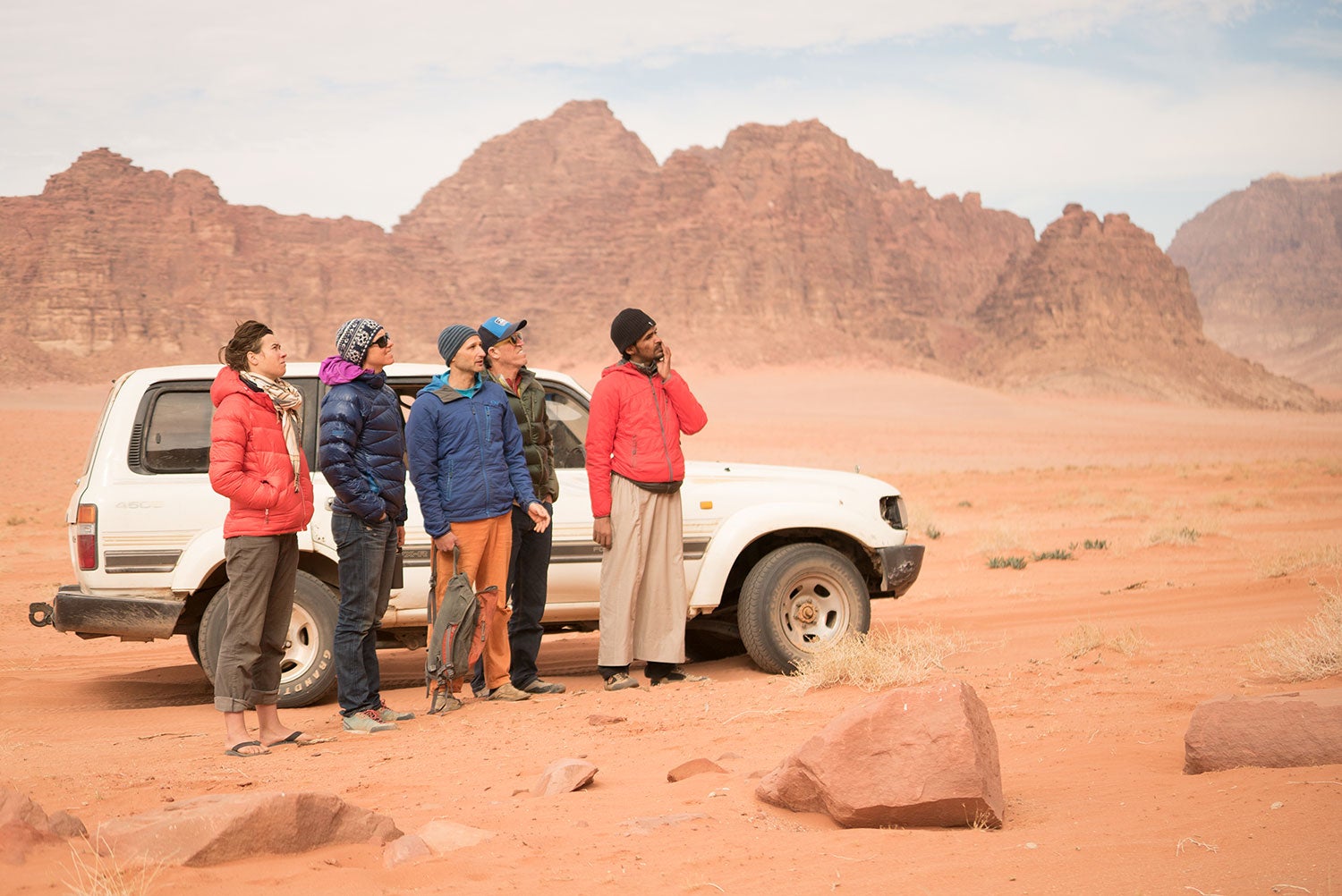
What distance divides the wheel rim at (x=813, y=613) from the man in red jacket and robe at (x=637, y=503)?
78cm

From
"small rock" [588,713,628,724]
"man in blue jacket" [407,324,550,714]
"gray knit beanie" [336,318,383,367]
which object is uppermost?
"gray knit beanie" [336,318,383,367]

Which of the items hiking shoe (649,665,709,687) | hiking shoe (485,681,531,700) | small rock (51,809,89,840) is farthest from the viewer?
hiking shoe (649,665,709,687)

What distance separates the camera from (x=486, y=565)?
6.62m

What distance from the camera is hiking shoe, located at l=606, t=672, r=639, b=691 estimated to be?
700cm

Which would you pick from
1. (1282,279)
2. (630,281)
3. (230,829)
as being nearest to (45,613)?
(230,829)

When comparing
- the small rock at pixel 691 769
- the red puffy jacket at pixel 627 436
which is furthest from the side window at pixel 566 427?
the small rock at pixel 691 769

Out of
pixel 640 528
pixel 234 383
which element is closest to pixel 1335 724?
pixel 640 528

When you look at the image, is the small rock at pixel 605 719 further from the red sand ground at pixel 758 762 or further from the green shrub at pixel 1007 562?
the green shrub at pixel 1007 562

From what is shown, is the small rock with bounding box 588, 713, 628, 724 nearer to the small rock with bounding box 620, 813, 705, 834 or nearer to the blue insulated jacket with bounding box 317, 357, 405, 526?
the blue insulated jacket with bounding box 317, 357, 405, 526

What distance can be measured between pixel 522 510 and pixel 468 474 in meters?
0.43

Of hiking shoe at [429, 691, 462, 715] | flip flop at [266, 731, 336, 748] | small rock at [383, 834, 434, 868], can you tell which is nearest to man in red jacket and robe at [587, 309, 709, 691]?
hiking shoe at [429, 691, 462, 715]

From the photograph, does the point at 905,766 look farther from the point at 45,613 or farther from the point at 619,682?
A: the point at 45,613

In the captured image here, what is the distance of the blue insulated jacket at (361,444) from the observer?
593 cm

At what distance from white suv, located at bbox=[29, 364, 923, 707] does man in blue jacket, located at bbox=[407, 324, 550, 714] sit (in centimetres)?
68
